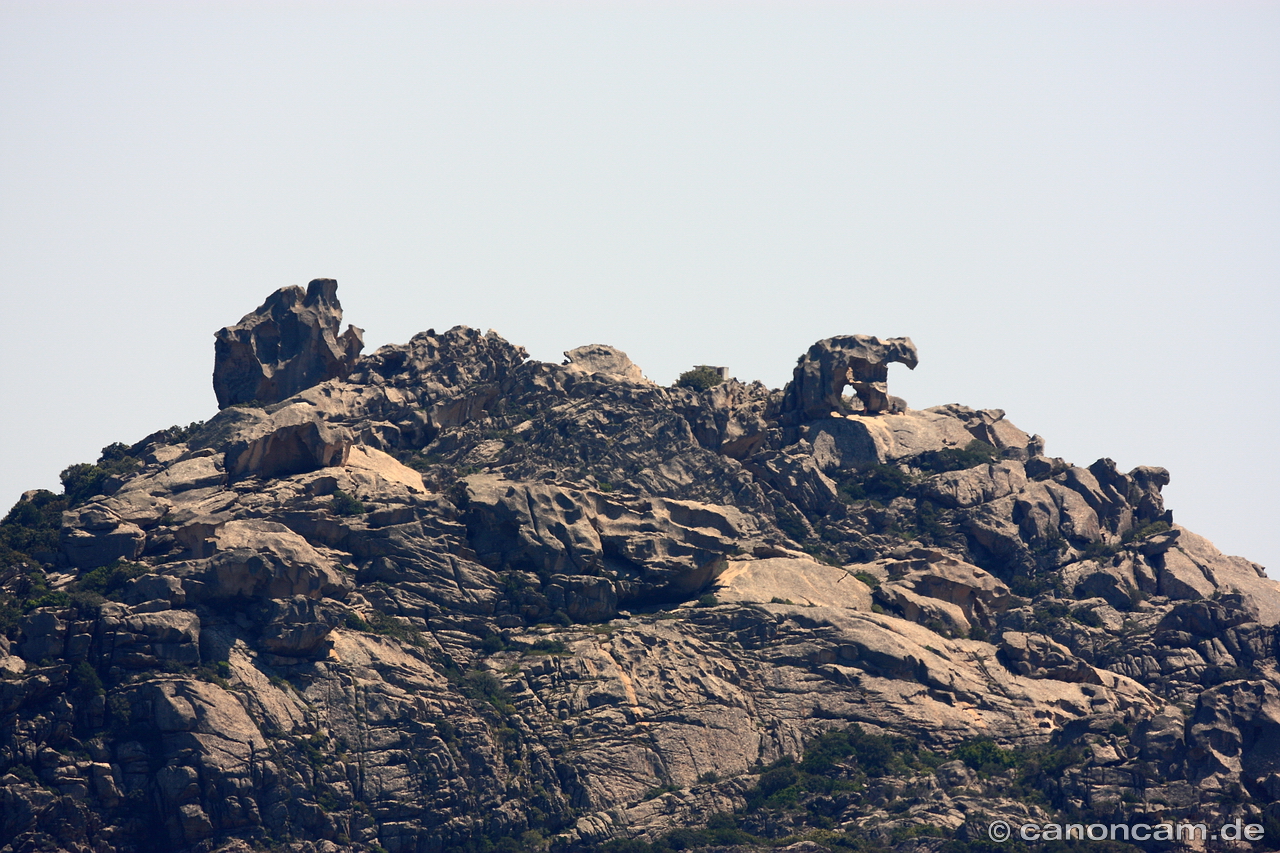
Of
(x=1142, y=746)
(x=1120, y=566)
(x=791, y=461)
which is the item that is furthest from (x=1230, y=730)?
(x=791, y=461)

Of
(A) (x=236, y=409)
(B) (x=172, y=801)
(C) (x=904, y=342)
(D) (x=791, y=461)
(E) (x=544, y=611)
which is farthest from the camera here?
(C) (x=904, y=342)

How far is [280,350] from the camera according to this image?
164250 mm

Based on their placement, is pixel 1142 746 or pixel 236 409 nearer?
pixel 1142 746

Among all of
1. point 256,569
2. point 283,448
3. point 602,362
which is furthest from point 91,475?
point 602,362

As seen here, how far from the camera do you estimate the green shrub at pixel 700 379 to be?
559 feet

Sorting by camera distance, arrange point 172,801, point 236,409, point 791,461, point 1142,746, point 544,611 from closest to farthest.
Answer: point 172,801 → point 1142,746 → point 544,611 → point 236,409 → point 791,461

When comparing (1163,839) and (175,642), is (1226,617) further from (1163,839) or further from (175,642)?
(175,642)

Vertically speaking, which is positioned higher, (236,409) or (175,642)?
(236,409)

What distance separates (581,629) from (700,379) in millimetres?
33767

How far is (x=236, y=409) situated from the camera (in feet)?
503

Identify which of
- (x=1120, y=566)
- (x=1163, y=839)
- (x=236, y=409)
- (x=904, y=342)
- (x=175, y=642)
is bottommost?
(x=1163, y=839)

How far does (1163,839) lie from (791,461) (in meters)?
45.6

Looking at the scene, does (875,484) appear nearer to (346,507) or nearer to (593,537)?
(593,537)

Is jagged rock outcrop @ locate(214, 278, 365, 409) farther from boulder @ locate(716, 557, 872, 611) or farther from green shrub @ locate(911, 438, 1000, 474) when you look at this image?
green shrub @ locate(911, 438, 1000, 474)
